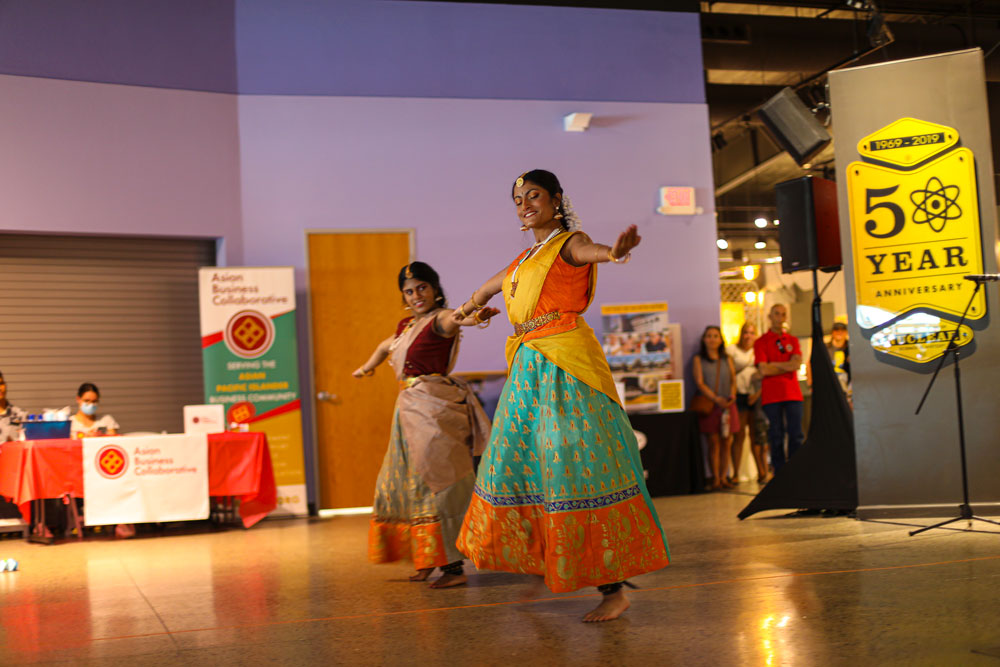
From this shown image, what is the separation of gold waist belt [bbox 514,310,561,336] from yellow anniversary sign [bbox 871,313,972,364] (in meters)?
3.05

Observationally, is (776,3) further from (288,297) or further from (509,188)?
(288,297)

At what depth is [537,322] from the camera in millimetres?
3383

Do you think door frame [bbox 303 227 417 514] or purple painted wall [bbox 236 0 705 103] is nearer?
door frame [bbox 303 227 417 514]

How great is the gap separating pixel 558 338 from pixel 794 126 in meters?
4.57

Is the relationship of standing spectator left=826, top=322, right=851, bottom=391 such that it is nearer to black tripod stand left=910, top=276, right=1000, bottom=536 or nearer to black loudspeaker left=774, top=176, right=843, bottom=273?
black loudspeaker left=774, top=176, right=843, bottom=273

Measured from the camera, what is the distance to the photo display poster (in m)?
8.30

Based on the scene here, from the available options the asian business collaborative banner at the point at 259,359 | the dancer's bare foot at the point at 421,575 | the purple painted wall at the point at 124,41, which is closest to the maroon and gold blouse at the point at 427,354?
the dancer's bare foot at the point at 421,575

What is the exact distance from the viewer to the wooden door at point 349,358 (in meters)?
Result: 8.05

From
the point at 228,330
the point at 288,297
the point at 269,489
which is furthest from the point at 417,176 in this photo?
the point at 269,489

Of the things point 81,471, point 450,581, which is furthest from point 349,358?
point 450,581

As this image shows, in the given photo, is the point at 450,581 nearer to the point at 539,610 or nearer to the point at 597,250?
the point at 539,610

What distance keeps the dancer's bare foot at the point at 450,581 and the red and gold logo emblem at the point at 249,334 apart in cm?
399

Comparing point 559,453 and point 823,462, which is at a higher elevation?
point 559,453

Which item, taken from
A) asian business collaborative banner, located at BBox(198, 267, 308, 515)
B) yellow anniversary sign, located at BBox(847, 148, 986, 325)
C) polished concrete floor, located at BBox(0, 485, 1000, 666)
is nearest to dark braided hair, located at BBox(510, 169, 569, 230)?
polished concrete floor, located at BBox(0, 485, 1000, 666)
